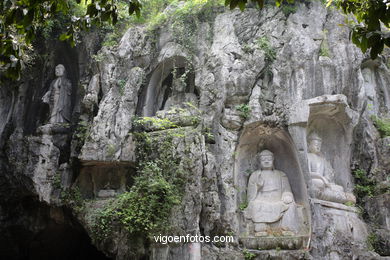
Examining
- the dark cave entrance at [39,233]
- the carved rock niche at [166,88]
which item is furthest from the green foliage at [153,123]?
the dark cave entrance at [39,233]

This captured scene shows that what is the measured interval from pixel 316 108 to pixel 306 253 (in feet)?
13.4

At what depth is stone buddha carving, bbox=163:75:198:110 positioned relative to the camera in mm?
12609

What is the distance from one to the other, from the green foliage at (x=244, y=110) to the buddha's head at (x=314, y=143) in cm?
208

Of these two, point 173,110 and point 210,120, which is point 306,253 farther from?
point 173,110

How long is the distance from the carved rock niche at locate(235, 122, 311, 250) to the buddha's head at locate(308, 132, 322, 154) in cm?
56

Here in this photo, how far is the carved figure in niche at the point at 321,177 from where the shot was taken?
10953mm

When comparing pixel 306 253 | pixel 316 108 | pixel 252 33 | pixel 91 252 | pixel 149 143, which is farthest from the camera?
pixel 91 252

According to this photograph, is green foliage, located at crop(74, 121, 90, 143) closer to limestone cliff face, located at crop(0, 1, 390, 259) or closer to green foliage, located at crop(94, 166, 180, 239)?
limestone cliff face, located at crop(0, 1, 390, 259)

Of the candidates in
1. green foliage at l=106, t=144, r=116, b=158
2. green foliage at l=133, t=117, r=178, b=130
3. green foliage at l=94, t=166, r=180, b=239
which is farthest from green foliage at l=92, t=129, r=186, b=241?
green foliage at l=106, t=144, r=116, b=158

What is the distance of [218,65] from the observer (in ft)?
38.8

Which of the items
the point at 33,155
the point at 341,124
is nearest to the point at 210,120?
the point at 341,124

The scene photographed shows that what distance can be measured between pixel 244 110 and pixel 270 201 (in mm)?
2631

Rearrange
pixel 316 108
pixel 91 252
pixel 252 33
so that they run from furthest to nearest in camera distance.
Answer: pixel 91 252 → pixel 252 33 → pixel 316 108

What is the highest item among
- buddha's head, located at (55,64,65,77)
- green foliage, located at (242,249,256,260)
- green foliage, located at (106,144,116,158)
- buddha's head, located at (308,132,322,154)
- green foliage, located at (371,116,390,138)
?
buddha's head, located at (55,64,65,77)
